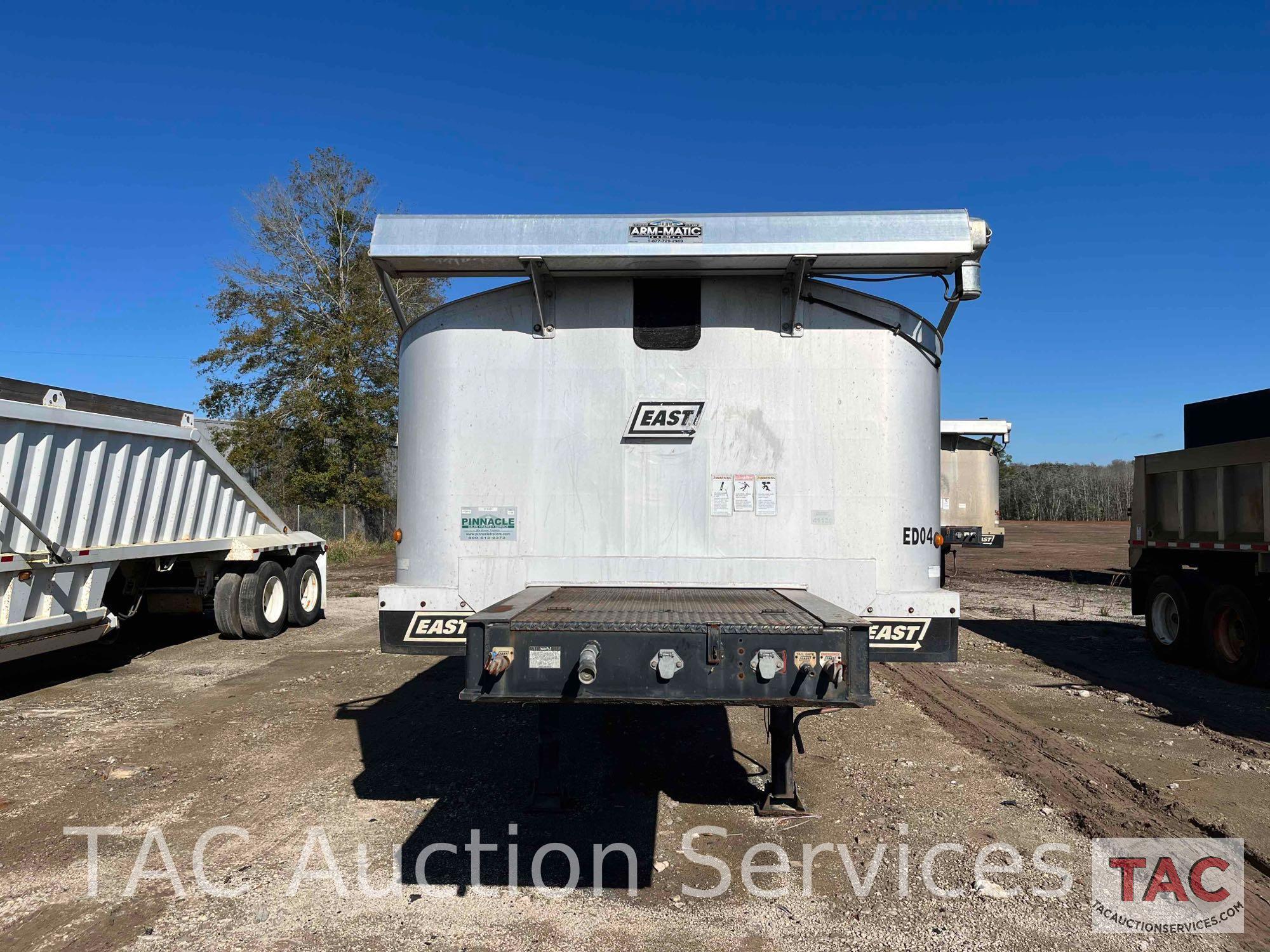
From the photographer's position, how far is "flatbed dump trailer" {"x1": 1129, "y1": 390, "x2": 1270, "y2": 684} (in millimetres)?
8180

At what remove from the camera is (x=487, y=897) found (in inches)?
148

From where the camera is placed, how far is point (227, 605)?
34.1 ft

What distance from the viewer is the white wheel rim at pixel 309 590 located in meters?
11.9

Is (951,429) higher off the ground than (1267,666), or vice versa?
(951,429)

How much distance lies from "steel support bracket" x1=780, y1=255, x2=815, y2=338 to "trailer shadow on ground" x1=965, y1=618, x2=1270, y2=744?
204 inches

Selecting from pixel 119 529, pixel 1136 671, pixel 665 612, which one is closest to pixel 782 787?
pixel 665 612

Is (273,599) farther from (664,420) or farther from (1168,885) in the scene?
(1168,885)

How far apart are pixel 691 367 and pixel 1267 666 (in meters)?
8.28

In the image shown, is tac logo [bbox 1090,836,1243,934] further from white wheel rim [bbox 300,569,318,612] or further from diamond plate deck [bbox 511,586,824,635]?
white wheel rim [bbox 300,569,318,612]

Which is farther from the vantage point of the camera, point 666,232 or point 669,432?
point 669,432

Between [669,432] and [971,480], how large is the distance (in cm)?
1682

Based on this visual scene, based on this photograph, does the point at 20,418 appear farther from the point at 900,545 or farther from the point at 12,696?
the point at 900,545

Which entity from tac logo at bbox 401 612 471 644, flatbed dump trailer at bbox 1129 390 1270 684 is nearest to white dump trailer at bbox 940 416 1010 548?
flatbed dump trailer at bbox 1129 390 1270 684

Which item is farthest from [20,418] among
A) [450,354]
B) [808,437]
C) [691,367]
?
[808,437]
